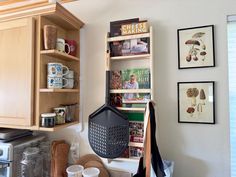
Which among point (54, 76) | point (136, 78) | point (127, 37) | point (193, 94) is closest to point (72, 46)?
point (54, 76)

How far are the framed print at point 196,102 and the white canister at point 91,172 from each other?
2.07 feet

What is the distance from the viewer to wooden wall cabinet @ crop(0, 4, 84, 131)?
1.18 meters

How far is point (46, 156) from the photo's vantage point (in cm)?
145

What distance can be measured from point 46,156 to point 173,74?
1134 millimetres

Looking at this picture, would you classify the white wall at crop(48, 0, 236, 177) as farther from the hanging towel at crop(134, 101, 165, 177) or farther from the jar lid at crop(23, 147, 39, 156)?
the jar lid at crop(23, 147, 39, 156)

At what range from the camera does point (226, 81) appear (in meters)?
1.13

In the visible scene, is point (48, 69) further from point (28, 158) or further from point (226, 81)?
point (226, 81)

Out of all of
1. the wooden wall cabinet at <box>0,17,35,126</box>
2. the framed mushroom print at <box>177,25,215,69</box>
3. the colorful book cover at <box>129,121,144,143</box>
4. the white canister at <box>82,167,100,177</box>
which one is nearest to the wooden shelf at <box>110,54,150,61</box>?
the framed mushroom print at <box>177,25,215,69</box>

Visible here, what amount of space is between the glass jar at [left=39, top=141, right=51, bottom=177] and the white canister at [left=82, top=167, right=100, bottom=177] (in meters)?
0.38

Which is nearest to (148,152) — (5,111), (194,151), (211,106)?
(194,151)

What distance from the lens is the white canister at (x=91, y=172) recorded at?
118 centimetres

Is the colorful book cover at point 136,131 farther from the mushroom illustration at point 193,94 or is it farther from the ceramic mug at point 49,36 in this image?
the ceramic mug at point 49,36

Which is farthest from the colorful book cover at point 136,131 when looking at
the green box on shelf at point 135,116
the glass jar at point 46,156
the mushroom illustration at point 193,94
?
the glass jar at point 46,156

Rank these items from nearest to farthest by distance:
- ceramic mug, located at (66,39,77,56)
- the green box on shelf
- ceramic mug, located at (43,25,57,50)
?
ceramic mug, located at (43,25,57,50)
the green box on shelf
ceramic mug, located at (66,39,77,56)
